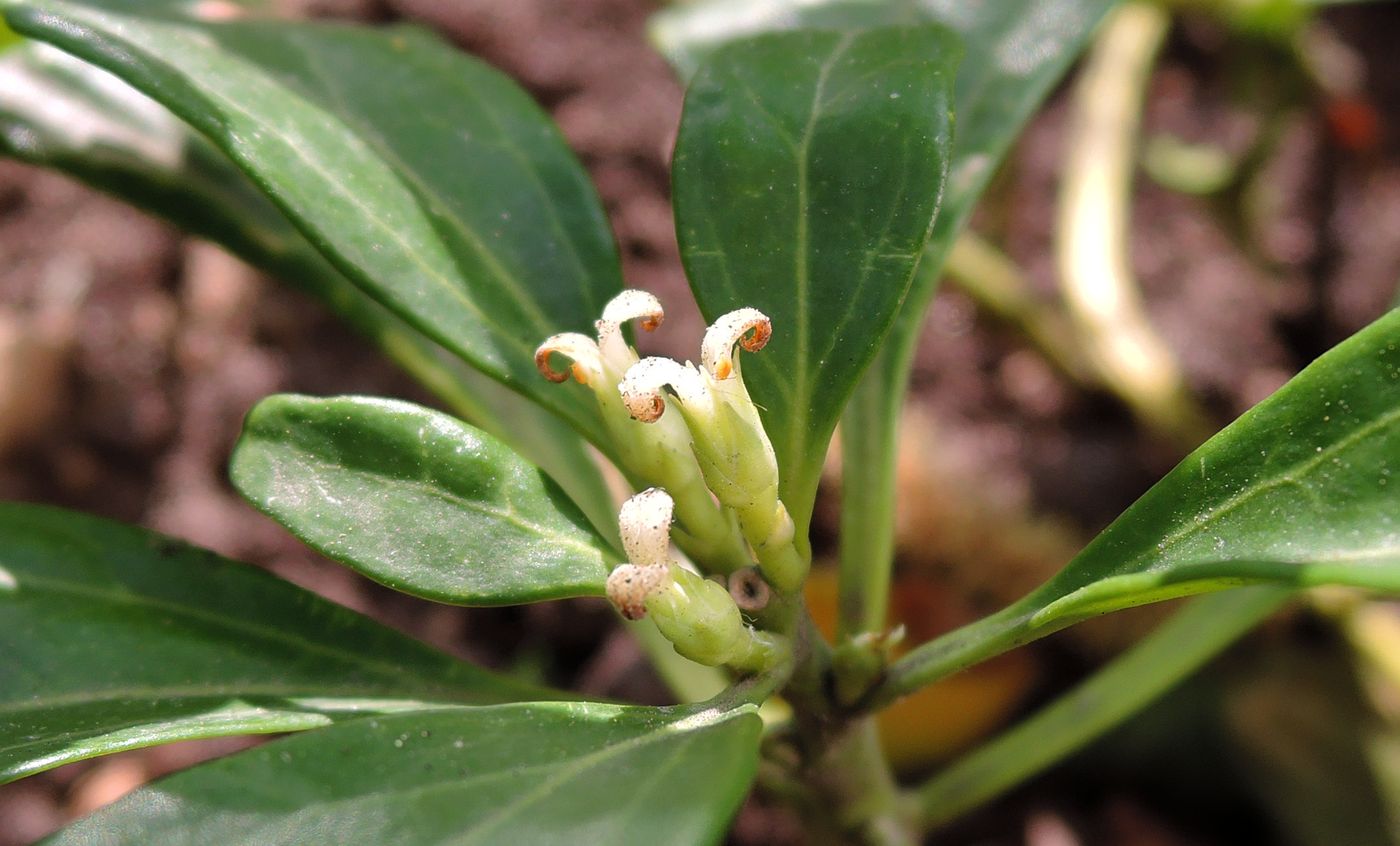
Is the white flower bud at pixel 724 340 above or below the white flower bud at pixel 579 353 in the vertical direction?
below

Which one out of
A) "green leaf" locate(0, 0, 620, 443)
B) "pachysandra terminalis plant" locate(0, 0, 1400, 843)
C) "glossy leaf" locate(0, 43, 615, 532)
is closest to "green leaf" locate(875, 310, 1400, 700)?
"pachysandra terminalis plant" locate(0, 0, 1400, 843)

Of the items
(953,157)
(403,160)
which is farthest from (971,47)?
(403,160)

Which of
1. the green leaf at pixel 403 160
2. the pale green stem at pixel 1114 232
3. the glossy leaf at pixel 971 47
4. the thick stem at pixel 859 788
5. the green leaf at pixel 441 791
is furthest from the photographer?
the pale green stem at pixel 1114 232

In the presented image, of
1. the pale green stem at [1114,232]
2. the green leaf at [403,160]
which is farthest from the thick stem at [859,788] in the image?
the pale green stem at [1114,232]

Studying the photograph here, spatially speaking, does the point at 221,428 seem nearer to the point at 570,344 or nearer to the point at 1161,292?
the point at 570,344

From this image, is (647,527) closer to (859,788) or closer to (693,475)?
(693,475)

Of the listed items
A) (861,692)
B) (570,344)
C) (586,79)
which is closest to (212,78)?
(570,344)

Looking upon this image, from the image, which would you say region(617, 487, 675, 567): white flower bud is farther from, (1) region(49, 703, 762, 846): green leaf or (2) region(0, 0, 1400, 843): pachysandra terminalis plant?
(1) region(49, 703, 762, 846): green leaf

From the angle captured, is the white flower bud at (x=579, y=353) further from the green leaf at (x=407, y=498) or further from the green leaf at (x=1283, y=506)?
the green leaf at (x=1283, y=506)
